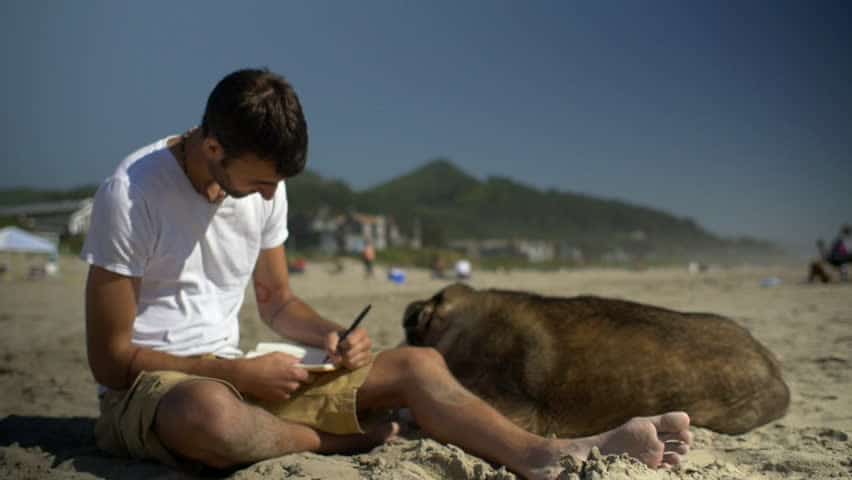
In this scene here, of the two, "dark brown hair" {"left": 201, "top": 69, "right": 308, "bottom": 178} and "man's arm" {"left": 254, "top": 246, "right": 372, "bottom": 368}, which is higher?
"dark brown hair" {"left": 201, "top": 69, "right": 308, "bottom": 178}

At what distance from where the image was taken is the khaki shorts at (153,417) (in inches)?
113

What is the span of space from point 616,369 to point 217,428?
198 cm

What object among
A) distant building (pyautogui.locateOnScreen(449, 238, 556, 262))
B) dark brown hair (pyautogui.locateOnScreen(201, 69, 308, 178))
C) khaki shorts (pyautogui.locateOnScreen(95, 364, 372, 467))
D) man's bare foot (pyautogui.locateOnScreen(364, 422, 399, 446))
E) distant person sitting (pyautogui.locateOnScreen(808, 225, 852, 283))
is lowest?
distant building (pyautogui.locateOnScreen(449, 238, 556, 262))

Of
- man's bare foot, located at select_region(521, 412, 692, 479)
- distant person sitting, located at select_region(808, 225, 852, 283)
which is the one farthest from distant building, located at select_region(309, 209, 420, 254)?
man's bare foot, located at select_region(521, 412, 692, 479)

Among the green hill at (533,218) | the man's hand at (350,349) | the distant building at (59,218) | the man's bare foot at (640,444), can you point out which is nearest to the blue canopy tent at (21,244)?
the distant building at (59,218)

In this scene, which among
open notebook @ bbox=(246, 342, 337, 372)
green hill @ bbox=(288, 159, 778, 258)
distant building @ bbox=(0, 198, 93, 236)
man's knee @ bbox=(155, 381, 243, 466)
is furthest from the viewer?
green hill @ bbox=(288, 159, 778, 258)

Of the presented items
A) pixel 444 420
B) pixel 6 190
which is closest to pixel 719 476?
pixel 444 420

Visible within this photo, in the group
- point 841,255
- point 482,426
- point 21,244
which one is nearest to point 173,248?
point 482,426

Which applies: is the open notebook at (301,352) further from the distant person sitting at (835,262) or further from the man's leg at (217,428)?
the distant person sitting at (835,262)

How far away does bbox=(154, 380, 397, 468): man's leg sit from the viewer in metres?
2.70

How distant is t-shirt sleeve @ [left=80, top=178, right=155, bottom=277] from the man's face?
0.36m

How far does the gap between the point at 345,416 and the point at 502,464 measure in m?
0.74

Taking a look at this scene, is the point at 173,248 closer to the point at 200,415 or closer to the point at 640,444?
the point at 200,415

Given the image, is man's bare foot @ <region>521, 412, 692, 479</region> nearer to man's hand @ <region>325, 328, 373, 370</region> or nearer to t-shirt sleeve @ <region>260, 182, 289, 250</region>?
man's hand @ <region>325, 328, 373, 370</region>
